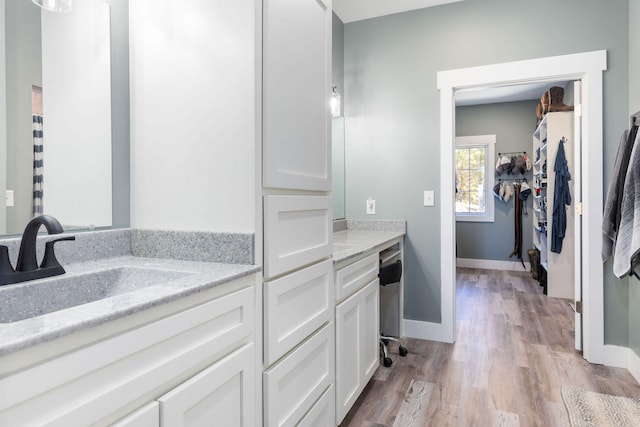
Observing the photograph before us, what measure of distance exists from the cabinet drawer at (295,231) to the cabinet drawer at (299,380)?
31 centimetres

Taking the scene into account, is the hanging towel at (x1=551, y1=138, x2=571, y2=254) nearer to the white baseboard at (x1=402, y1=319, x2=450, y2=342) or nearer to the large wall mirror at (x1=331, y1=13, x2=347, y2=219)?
the white baseboard at (x1=402, y1=319, x2=450, y2=342)

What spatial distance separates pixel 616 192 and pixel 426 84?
4.71 ft

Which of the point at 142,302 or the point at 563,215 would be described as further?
the point at 563,215

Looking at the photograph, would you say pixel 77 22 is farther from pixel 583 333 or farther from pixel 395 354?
pixel 583 333

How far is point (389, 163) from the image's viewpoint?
3045mm

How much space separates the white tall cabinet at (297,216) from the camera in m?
1.22

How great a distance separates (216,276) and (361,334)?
116cm

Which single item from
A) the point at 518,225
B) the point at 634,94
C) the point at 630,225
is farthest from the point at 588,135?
the point at 518,225

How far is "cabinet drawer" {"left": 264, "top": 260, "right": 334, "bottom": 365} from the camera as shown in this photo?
1209 millimetres

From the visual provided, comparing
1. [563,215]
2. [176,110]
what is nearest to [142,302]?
[176,110]

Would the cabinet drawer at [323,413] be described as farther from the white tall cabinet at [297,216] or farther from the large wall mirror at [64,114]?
the large wall mirror at [64,114]

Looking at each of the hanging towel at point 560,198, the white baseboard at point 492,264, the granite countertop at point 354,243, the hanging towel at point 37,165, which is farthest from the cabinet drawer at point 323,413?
the white baseboard at point 492,264

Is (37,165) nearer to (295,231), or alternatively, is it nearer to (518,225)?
(295,231)

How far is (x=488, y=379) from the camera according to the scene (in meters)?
2.30
